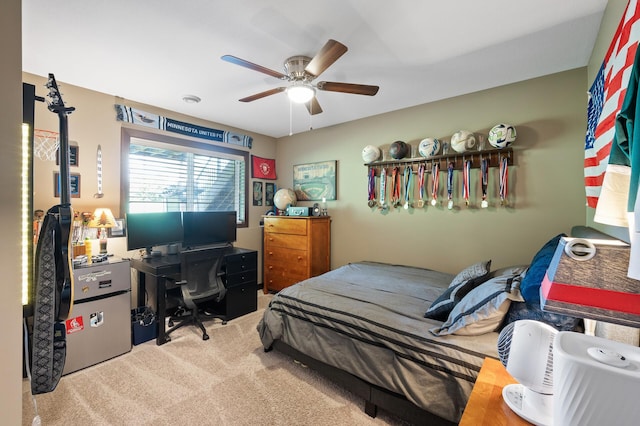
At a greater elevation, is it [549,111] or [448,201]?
[549,111]

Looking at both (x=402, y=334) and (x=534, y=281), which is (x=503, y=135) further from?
(x=402, y=334)

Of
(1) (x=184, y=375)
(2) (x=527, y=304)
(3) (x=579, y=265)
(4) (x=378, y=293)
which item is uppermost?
(3) (x=579, y=265)

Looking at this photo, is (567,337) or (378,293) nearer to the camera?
(567,337)

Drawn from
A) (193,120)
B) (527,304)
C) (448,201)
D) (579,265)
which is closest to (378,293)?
(527,304)

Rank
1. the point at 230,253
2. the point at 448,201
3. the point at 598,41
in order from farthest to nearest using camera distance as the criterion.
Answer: the point at 230,253 < the point at 448,201 < the point at 598,41

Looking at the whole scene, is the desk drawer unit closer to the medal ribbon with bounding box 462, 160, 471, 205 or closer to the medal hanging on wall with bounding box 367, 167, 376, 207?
the medal hanging on wall with bounding box 367, 167, 376, 207

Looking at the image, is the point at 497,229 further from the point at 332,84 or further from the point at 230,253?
the point at 230,253

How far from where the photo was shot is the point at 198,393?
6.42 ft

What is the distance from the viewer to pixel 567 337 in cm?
74

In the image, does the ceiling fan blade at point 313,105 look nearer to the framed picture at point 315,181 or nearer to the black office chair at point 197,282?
the framed picture at point 315,181

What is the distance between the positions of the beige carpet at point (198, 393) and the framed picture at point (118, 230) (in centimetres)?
124

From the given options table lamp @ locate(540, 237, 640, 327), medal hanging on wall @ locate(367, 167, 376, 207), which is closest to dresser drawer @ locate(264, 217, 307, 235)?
medal hanging on wall @ locate(367, 167, 376, 207)

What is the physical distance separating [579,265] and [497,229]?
2.38 meters

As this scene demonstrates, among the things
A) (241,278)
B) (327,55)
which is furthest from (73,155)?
(327,55)
